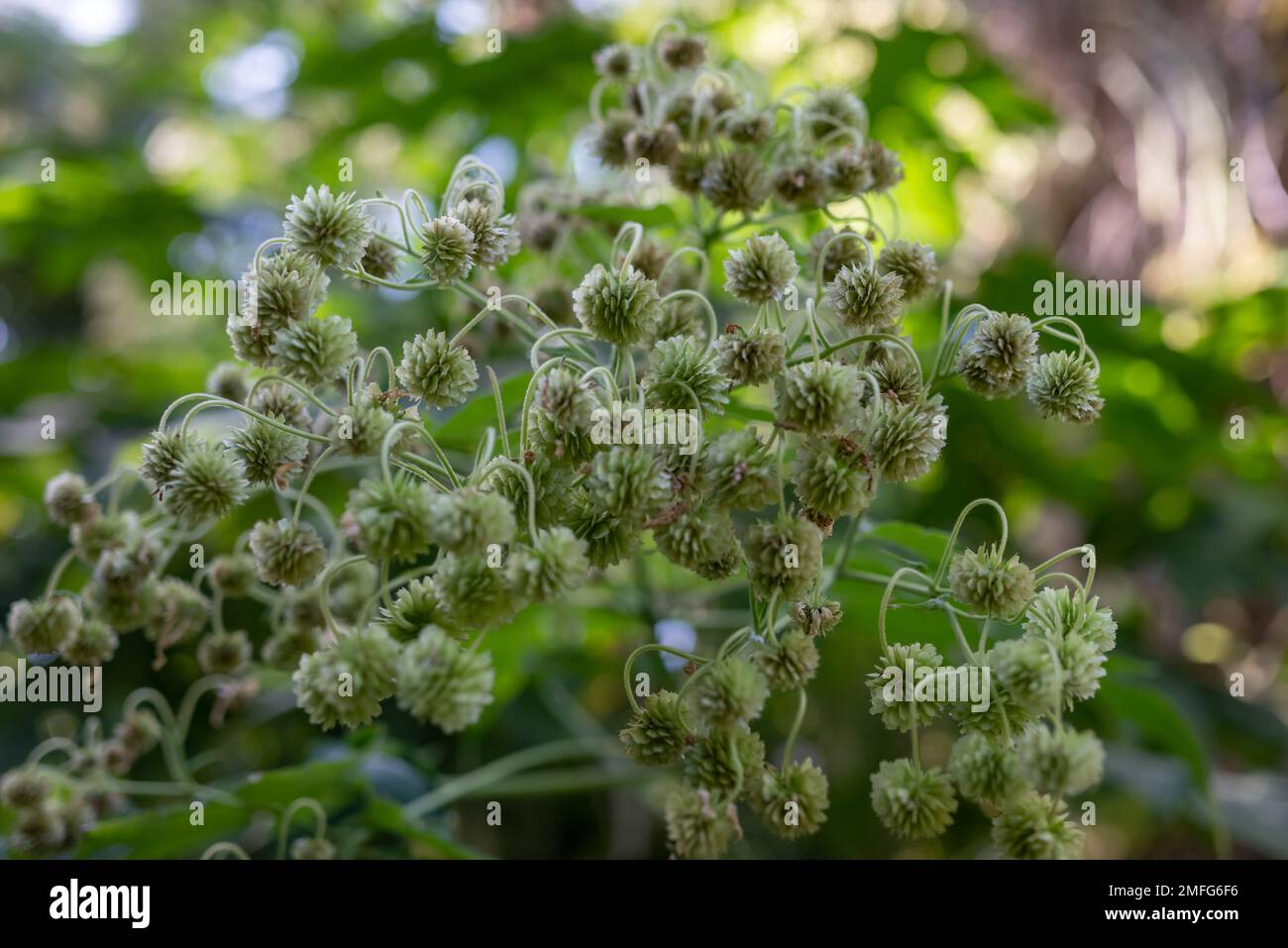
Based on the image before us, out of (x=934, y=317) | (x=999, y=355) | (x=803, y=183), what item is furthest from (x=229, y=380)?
(x=934, y=317)

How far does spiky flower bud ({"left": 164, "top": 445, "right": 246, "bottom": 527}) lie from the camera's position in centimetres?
66

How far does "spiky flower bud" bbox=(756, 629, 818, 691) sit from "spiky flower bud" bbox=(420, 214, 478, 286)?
32 centimetres

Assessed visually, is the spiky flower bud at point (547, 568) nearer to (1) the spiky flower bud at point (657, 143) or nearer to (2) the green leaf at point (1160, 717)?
(1) the spiky flower bud at point (657, 143)

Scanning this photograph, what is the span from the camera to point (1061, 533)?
195 cm

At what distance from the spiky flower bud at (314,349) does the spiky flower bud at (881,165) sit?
43 cm

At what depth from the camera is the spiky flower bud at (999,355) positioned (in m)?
0.66

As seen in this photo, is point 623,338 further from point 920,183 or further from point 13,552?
point 13,552

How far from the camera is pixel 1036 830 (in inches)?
22.6

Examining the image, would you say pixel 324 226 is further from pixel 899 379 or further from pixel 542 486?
pixel 899 379

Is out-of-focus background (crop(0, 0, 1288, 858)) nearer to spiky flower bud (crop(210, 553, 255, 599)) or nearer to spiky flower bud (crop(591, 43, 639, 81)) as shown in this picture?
spiky flower bud (crop(591, 43, 639, 81))

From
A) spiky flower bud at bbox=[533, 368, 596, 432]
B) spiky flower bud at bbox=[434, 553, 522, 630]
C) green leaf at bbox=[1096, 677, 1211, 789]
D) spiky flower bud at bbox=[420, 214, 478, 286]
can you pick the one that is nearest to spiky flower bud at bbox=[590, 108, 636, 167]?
spiky flower bud at bbox=[420, 214, 478, 286]

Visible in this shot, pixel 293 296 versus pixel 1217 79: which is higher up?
pixel 1217 79

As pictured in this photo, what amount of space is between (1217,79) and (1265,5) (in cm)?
15
